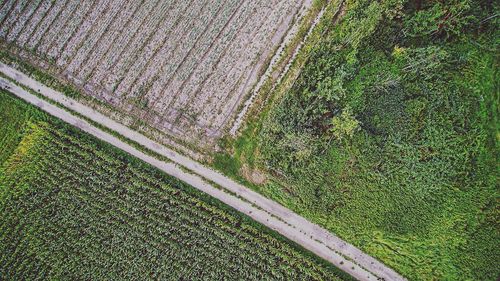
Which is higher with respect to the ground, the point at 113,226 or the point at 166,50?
the point at 166,50

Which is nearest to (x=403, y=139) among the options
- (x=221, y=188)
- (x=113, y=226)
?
(x=221, y=188)

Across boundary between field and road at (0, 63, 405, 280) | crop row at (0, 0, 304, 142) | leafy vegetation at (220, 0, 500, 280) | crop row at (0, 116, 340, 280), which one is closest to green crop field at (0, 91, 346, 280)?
crop row at (0, 116, 340, 280)

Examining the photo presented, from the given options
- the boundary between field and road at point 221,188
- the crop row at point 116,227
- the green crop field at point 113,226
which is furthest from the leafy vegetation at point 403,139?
the crop row at point 116,227

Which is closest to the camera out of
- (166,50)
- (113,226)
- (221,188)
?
(113,226)

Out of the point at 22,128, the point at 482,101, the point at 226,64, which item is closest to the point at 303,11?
the point at 226,64

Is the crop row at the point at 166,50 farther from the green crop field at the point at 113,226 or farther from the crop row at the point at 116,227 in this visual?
the crop row at the point at 116,227

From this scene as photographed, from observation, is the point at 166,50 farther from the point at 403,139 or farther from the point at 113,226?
the point at 403,139
